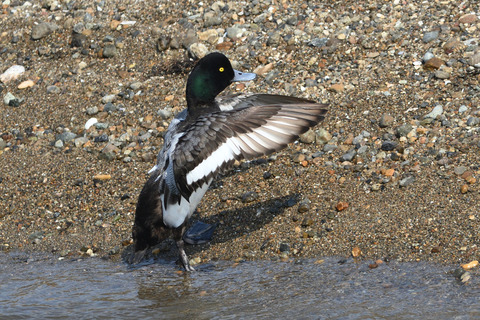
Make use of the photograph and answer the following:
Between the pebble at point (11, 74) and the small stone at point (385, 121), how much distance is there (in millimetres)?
5104

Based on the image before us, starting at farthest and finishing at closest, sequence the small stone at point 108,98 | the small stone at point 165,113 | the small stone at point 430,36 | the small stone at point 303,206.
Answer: the small stone at point 108,98 < the small stone at point 165,113 < the small stone at point 430,36 < the small stone at point 303,206

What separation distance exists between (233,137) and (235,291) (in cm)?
124

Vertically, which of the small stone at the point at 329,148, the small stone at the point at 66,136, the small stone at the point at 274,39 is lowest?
the small stone at the point at 329,148

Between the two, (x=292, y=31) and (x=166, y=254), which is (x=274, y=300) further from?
(x=292, y=31)

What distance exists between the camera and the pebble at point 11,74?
910 cm

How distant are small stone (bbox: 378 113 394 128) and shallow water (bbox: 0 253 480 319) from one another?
1.94 m

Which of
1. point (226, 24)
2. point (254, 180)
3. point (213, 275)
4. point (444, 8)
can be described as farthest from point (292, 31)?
point (213, 275)

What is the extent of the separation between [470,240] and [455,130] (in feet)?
5.30

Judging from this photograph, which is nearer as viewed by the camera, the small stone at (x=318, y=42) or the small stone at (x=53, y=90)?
the small stone at (x=318, y=42)

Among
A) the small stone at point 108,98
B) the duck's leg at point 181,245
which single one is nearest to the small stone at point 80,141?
the small stone at point 108,98

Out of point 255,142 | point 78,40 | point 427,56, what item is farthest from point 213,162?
point 78,40

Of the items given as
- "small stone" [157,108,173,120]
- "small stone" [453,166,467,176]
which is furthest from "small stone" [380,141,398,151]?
"small stone" [157,108,173,120]

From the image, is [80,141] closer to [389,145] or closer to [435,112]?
[389,145]

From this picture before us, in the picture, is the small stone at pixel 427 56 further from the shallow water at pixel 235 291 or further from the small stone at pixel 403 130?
the shallow water at pixel 235 291
